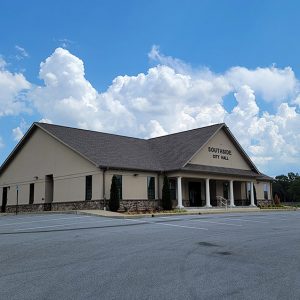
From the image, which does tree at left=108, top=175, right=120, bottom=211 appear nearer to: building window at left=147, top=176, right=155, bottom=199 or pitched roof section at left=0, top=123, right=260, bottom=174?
pitched roof section at left=0, top=123, right=260, bottom=174

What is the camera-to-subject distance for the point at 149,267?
27.2 ft

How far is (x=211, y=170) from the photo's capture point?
35281mm

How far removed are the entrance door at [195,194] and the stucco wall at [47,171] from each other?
10.3 m

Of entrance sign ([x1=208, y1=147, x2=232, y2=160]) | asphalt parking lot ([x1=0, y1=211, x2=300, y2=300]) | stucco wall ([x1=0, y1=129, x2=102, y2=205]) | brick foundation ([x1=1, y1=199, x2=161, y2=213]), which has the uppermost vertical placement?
entrance sign ([x1=208, y1=147, x2=232, y2=160])

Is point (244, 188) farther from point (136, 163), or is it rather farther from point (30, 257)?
point (30, 257)

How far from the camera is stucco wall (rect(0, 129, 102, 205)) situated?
31344mm

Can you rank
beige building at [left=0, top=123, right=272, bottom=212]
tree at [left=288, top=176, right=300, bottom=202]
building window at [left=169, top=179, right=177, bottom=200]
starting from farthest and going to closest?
tree at [left=288, top=176, right=300, bottom=202]
building window at [left=169, top=179, right=177, bottom=200]
beige building at [left=0, top=123, right=272, bottom=212]

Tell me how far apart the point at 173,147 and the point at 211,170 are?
13.8ft

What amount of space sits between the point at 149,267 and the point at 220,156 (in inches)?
1210

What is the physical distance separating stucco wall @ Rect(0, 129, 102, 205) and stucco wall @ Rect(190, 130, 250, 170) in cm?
906

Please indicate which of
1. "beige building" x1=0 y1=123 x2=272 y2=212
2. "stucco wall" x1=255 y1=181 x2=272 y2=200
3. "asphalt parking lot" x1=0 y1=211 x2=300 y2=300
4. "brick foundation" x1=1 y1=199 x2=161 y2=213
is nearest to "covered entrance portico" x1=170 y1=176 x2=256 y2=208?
"beige building" x1=0 y1=123 x2=272 y2=212

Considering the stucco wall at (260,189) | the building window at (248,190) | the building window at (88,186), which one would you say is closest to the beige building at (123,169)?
the building window at (88,186)

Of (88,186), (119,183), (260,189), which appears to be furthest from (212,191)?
(88,186)

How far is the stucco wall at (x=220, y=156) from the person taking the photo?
36247 mm
